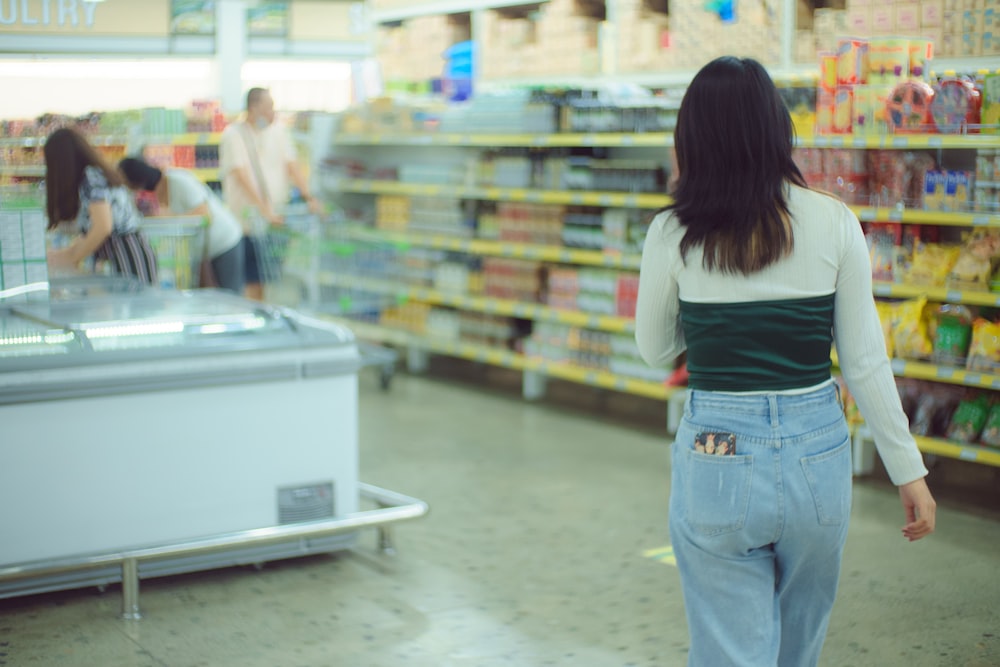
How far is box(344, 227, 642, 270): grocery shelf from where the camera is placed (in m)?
6.81

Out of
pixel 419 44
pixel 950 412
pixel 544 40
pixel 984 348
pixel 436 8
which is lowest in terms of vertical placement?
pixel 950 412

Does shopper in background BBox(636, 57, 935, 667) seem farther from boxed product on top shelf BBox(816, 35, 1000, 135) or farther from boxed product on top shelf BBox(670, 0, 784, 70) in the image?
boxed product on top shelf BBox(670, 0, 784, 70)

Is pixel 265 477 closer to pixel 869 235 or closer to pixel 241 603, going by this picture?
pixel 241 603

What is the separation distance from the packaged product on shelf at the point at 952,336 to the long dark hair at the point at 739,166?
3343 millimetres

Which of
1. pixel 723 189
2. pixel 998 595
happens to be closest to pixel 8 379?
A: pixel 723 189

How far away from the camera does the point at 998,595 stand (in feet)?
13.4

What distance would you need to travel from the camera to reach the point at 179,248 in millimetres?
6023

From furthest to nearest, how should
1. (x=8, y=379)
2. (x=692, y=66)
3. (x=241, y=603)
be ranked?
(x=692, y=66) < (x=241, y=603) < (x=8, y=379)

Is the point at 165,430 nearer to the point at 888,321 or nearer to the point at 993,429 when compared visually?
the point at 888,321

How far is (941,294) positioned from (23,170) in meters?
3.85

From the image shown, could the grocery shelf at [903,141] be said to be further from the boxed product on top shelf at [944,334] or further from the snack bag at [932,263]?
the boxed product on top shelf at [944,334]

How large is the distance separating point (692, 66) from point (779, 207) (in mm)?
4663

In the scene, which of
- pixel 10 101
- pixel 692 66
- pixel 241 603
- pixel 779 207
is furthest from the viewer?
pixel 692 66

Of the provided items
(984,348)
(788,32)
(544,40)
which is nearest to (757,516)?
(984,348)
